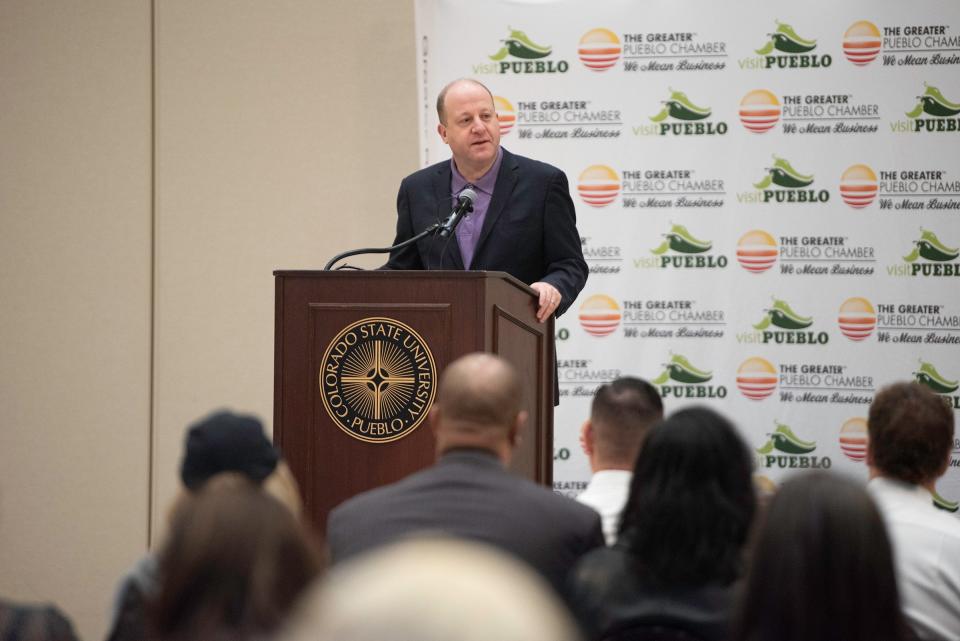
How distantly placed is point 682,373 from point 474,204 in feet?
6.47

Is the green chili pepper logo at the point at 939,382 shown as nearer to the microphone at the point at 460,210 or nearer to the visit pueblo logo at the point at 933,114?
the visit pueblo logo at the point at 933,114

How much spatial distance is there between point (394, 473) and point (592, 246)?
2861mm

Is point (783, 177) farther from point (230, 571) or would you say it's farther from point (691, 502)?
point (230, 571)

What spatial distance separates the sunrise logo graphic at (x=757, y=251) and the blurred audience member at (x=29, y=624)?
14.8 feet

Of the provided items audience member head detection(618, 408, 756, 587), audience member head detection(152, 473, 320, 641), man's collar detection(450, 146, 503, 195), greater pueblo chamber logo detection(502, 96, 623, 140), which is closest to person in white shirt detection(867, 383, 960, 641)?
audience member head detection(618, 408, 756, 587)

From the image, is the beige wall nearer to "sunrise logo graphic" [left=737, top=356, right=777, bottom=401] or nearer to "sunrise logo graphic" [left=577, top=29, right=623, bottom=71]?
"sunrise logo graphic" [left=577, top=29, right=623, bottom=71]

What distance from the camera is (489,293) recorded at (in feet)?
11.3

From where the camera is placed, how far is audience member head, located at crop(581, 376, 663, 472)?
310cm

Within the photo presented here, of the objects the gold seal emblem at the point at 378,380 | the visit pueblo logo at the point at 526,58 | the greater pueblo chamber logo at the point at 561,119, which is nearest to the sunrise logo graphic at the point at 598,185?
the greater pueblo chamber logo at the point at 561,119

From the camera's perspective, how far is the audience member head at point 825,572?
1.74 meters

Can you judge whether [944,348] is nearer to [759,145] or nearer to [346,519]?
[759,145]

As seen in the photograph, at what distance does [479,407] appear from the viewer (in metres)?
2.65

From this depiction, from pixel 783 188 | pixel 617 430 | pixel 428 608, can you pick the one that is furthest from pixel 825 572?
pixel 783 188

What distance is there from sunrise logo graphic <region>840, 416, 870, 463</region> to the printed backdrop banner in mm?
10
